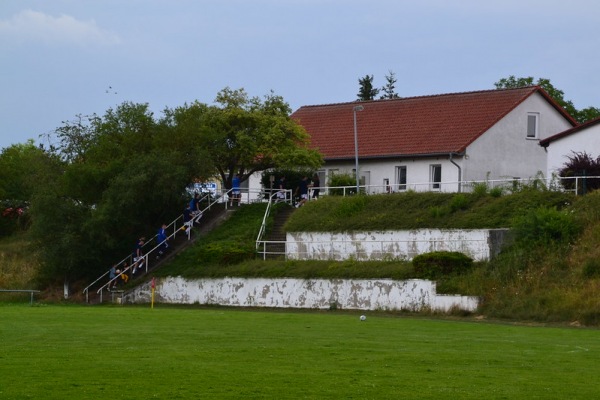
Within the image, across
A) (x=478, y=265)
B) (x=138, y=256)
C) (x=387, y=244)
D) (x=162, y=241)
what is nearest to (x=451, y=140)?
(x=387, y=244)

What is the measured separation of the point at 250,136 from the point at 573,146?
673 inches

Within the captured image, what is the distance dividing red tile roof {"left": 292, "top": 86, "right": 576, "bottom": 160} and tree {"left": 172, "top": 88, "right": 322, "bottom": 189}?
4.61 meters

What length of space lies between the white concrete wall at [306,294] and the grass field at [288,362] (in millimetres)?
11544

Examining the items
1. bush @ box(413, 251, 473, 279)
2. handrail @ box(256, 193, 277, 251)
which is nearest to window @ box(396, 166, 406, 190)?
handrail @ box(256, 193, 277, 251)

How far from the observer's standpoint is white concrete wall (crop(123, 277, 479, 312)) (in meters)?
43.5

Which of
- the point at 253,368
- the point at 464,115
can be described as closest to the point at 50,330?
the point at 253,368

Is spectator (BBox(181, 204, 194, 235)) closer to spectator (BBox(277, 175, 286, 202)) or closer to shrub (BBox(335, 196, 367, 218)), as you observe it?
spectator (BBox(277, 175, 286, 202))

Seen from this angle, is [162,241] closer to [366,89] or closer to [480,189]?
[480,189]

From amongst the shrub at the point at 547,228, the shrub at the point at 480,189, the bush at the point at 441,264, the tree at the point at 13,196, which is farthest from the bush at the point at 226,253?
the shrub at the point at 547,228

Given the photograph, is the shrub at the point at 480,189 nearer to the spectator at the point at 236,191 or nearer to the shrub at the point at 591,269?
the shrub at the point at 591,269

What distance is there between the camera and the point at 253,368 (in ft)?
66.2

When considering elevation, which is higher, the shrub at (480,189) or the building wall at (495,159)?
the building wall at (495,159)

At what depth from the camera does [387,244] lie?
163ft

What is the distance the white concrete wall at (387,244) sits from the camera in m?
45.8
